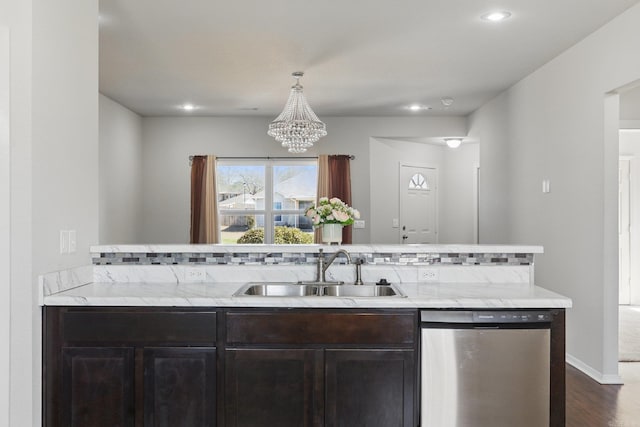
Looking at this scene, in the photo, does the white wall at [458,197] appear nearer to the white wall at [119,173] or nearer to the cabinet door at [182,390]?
the white wall at [119,173]

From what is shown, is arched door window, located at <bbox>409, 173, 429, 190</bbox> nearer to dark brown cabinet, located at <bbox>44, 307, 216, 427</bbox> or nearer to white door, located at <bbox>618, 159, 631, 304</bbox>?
white door, located at <bbox>618, 159, 631, 304</bbox>

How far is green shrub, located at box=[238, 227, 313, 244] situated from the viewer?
7.21 m

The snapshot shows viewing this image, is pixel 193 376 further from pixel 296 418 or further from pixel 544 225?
pixel 544 225

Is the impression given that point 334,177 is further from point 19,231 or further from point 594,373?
point 19,231

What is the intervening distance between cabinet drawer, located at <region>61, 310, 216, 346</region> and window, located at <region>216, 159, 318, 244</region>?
16.2 ft

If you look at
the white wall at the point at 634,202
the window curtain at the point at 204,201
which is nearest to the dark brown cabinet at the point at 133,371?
the window curtain at the point at 204,201

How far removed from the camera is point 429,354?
2.27 m

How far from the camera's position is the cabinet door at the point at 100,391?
2.28m

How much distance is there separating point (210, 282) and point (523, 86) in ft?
13.2

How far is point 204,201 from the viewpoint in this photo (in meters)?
7.11

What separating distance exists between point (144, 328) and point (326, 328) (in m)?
0.83

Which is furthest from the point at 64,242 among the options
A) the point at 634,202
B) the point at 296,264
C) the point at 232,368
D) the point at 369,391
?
the point at 634,202

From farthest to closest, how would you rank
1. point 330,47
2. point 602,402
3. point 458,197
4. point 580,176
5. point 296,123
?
point 458,197 → point 296,123 → point 330,47 → point 580,176 → point 602,402

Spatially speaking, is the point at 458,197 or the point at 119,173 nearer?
the point at 119,173
